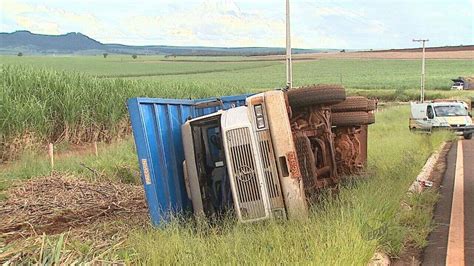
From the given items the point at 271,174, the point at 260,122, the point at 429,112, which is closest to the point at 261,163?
the point at 271,174

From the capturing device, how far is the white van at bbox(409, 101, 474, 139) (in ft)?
95.5

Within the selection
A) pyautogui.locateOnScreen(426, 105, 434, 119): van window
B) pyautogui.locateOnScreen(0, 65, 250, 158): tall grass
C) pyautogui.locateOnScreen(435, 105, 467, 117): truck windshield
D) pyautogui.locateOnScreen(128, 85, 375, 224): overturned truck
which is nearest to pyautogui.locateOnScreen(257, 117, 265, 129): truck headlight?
pyautogui.locateOnScreen(128, 85, 375, 224): overturned truck

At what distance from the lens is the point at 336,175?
9898mm

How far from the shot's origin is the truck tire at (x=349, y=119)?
1096 centimetres

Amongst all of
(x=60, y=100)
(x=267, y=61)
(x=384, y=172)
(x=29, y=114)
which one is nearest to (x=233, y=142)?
(x=384, y=172)

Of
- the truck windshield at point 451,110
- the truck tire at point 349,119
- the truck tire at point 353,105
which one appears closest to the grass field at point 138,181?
the truck tire at point 349,119

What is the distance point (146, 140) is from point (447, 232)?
4.04m

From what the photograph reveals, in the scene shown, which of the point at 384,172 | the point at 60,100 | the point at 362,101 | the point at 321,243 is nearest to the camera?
the point at 321,243

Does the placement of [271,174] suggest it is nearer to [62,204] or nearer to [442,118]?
[62,204]

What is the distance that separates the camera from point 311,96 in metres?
9.52

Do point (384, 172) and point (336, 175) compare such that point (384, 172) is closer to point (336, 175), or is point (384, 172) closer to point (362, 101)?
point (362, 101)

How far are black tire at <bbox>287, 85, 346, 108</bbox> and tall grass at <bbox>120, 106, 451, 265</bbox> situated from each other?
1279mm

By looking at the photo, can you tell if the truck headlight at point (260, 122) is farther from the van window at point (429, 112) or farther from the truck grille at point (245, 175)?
the van window at point (429, 112)

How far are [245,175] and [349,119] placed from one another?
350 centimetres
